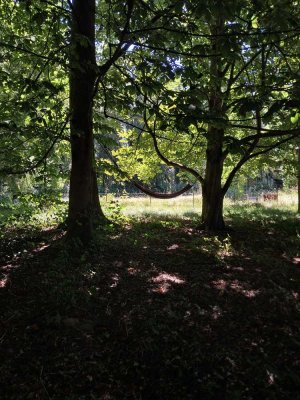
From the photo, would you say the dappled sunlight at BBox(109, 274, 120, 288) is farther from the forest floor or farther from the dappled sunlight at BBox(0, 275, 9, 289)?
the dappled sunlight at BBox(0, 275, 9, 289)

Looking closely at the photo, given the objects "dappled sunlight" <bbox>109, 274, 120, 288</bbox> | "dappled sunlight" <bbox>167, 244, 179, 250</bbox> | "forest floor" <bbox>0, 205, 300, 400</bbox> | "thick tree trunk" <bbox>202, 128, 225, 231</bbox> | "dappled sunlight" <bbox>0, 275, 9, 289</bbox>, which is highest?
"thick tree trunk" <bbox>202, 128, 225, 231</bbox>

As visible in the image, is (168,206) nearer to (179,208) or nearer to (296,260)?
(179,208)

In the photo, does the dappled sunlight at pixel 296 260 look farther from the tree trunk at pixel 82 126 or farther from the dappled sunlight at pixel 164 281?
the tree trunk at pixel 82 126

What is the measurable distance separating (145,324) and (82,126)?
11.0ft

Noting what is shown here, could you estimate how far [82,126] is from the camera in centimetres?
593

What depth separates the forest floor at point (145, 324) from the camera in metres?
3.24

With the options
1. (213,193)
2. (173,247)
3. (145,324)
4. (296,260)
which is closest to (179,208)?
(213,193)

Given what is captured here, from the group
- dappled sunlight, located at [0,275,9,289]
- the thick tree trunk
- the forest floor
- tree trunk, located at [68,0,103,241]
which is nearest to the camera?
the forest floor

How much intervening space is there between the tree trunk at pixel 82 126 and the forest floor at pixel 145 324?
54 cm

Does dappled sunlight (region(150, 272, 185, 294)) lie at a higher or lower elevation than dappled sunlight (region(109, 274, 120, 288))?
lower

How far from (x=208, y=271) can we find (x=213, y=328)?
194 cm

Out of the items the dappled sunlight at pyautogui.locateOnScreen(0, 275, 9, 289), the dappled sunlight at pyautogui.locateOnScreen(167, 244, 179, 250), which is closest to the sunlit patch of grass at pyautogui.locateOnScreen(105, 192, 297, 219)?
the dappled sunlight at pyautogui.locateOnScreen(167, 244, 179, 250)

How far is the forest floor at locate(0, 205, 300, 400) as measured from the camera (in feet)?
10.6

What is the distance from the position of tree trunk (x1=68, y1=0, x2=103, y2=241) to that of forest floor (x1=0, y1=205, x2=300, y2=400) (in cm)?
54
